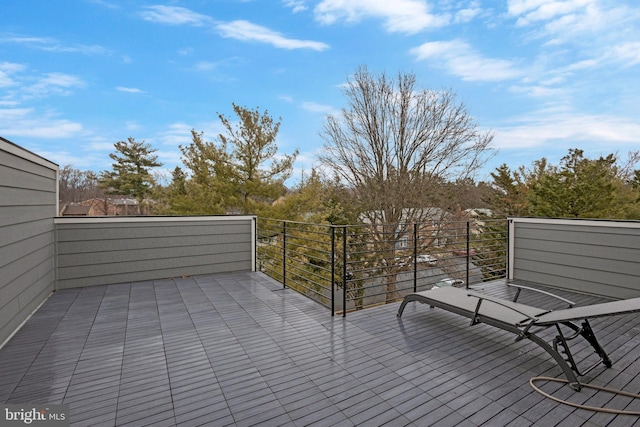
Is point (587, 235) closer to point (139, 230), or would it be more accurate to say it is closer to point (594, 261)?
point (594, 261)

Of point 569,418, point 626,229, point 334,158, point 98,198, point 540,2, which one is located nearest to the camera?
point 569,418

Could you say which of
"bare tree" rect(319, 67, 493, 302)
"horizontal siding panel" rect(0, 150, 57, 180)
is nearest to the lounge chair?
"horizontal siding panel" rect(0, 150, 57, 180)

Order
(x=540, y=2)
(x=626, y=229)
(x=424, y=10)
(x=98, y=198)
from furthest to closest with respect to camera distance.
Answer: (x=98, y=198)
(x=424, y=10)
(x=540, y=2)
(x=626, y=229)

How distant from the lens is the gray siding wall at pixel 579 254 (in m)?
4.31

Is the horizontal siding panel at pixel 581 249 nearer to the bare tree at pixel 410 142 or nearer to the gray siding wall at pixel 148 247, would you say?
the gray siding wall at pixel 148 247

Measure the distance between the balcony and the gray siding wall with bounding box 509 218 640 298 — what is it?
2 cm

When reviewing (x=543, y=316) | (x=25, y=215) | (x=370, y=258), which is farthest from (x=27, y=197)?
(x=370, y=258)

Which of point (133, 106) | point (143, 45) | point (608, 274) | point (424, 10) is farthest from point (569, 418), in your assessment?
point (133, 106)

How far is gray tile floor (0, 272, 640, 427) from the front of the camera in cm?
198

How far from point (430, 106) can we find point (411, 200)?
3156mm

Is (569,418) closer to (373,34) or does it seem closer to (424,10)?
(424,10)

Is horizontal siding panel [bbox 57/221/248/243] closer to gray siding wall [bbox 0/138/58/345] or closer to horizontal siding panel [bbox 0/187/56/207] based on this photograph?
gray siding wall [bbox 0/138/58/345]

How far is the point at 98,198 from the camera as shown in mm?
17859

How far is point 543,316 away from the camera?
2.57 meters
